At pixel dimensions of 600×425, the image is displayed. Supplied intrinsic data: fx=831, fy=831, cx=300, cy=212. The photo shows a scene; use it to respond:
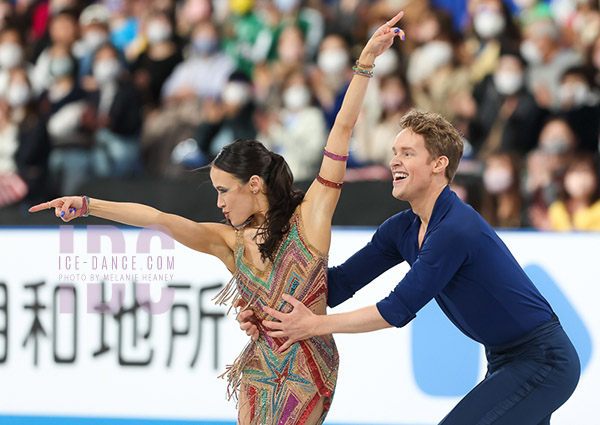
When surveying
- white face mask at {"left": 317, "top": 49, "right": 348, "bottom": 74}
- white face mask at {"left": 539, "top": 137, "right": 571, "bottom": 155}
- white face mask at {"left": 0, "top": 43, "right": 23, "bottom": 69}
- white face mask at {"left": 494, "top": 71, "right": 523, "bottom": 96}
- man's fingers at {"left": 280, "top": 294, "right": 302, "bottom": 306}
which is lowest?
man's fingers at {"left": 280, "top": 294, "right": 302, "bottom": 306}

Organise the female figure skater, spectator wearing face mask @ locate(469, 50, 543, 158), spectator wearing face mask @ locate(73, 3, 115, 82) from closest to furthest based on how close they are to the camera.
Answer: the female figure skater
spectator wearing face mask @ locate(469, 50, 543, 158)
spectator wearing face mask @ locate(73, 3, 115, 82)

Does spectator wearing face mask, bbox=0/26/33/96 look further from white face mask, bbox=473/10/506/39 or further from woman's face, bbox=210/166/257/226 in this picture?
woman's face, bbox=210/166/257/226

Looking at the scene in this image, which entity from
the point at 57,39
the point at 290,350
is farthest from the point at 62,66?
the point at 290,350

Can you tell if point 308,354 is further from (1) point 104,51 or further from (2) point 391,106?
(1) point 104,51

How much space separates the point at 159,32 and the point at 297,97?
1.77 m

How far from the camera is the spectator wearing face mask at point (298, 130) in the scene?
645 centimetres

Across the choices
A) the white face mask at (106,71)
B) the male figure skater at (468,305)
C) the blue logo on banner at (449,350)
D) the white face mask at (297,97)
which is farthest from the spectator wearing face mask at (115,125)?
the male figure skater at (468,305)

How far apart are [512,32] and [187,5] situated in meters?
3.03

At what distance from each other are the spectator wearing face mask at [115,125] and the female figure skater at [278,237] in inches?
158

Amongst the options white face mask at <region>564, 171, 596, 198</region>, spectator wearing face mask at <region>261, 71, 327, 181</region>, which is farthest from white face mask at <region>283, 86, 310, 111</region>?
white face mask at <region>564, 171, 596, 198</region>

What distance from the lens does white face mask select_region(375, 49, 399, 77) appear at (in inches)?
260

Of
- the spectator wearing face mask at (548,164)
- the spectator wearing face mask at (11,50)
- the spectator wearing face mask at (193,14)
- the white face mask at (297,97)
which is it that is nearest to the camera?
the spectator wearing face mask at (548,164)

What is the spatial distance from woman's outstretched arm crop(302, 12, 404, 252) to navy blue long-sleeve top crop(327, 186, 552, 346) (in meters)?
0.36

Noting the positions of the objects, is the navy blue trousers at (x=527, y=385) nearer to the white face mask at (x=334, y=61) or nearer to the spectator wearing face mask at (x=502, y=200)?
the spectator wearing face mask at (x=502, y=200)
